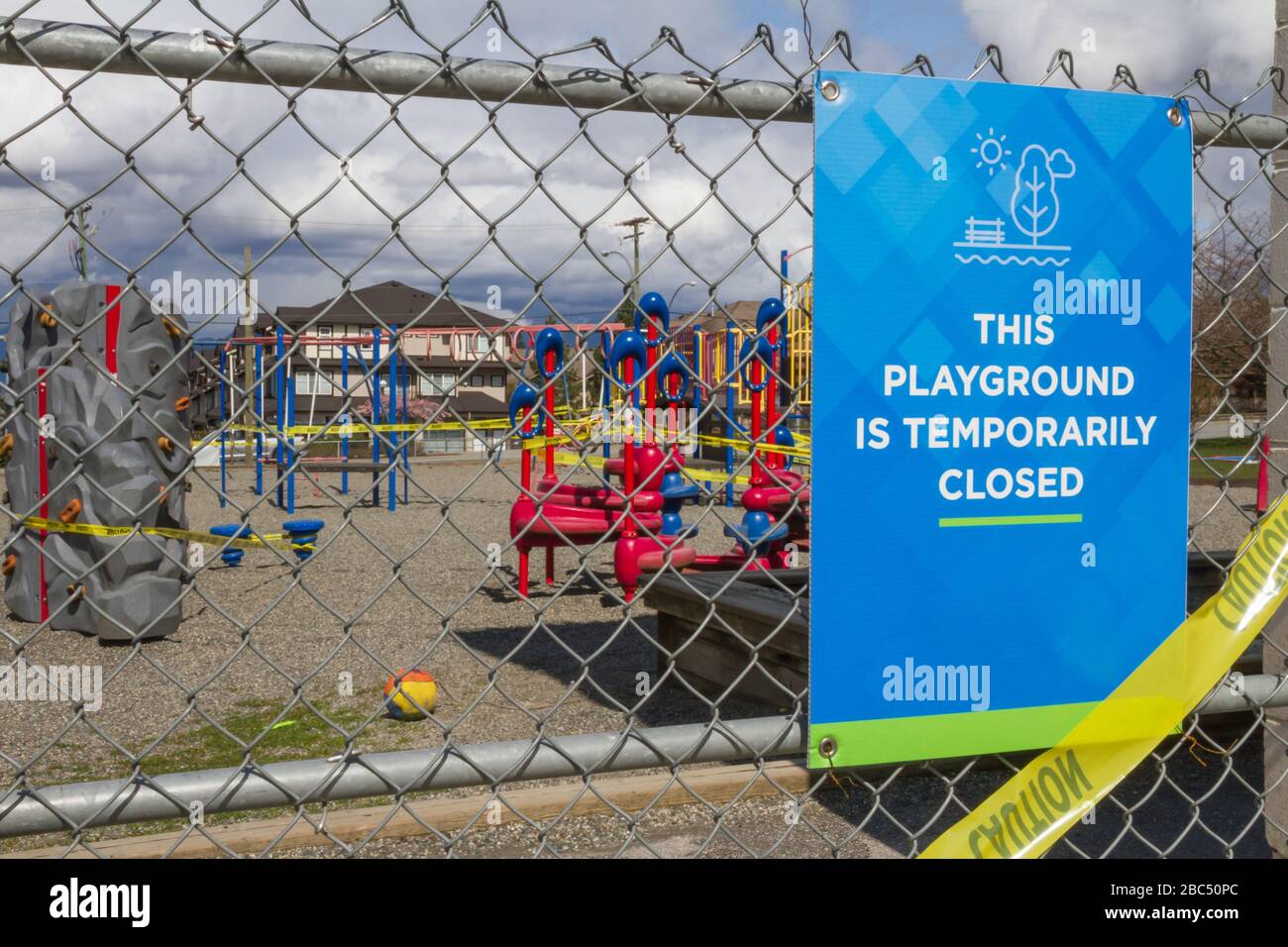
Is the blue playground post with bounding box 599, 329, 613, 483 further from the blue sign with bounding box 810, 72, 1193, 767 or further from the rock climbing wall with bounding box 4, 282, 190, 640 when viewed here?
the rock climbing wall with bounding box 4, 282, 190, 640

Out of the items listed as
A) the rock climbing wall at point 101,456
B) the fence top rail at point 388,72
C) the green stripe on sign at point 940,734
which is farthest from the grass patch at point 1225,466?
the fence top rail at point 388,72

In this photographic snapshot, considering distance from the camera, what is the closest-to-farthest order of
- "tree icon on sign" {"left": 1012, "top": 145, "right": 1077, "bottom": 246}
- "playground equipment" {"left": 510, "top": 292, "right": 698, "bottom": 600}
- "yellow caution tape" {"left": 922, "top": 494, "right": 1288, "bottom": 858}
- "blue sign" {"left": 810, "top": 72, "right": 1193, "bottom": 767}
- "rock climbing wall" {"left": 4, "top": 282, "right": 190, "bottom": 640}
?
"blue sign" {"left": 810, "top": 72, "right": 1193, "bottom": 767} → "tree icon on sign" {"left": 1012, "top": 145, "right": 1077, "bottom": 246} → "yellow caution tape" {"left": 922, "top": 494, "right": 1288, "bottom": 858} → "rock climbing wall" {"left": 4, "top": 282, "right": 190, "bottom": 640} → "playground equipment" {"left": 510, "top": 292, "right": 698, "bottom": 600}

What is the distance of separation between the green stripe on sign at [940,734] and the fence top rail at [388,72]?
42.9 inches

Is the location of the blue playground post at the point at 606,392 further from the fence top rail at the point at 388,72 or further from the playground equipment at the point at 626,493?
the fence top rail at the point at 388,72

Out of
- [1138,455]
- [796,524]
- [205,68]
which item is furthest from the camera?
[796,524]

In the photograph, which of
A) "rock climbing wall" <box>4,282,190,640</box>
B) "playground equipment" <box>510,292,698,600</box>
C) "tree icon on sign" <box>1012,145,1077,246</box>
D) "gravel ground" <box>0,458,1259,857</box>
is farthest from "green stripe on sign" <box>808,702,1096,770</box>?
"rock climbing wall" <box>4,282,190,640</box>

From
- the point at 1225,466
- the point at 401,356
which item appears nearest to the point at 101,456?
the point at 401,356

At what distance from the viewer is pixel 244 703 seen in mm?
6086

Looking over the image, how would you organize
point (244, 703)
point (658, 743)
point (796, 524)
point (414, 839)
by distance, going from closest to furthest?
1. point (658, 743)
2. point (414, 839)
3. point (244, 703)
4. point (796, 524)

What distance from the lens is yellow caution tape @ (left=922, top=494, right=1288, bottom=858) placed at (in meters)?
2.19
